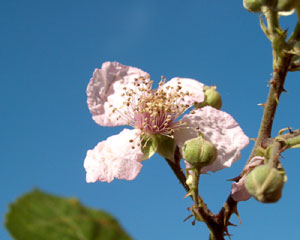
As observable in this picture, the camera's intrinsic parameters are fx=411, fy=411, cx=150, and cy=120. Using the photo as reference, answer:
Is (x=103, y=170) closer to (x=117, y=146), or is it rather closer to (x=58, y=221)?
(x=117, y=146)

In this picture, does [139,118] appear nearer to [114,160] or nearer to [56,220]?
[114,160]

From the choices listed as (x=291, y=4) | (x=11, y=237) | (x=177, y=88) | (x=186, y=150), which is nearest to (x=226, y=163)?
(x=186, y=150)

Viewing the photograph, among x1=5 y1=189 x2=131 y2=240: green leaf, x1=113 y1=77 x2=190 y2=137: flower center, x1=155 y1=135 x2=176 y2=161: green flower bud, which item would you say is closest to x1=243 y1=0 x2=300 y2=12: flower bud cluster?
x1=113 y1=77 x2=190 y2=137: flower center

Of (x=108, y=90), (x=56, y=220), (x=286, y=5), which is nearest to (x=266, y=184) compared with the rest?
(x=286, y=5)

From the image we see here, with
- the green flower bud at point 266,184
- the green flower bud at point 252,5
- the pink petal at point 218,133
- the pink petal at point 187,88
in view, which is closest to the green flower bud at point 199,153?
the pink petal at point 218,133

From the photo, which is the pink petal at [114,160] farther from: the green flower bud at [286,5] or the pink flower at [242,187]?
the green flower bud at [286,5]
